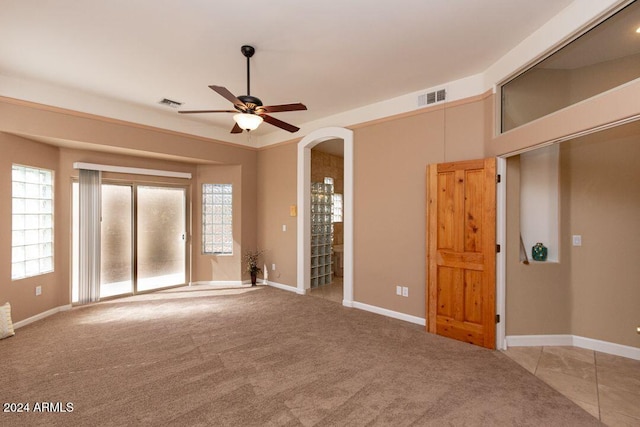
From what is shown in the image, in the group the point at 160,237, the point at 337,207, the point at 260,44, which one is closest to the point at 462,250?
the point at 260,44

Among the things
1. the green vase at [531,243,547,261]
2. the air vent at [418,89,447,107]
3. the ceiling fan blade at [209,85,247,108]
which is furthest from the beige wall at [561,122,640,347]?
the ceiling fan blade at [209,85,247,108]

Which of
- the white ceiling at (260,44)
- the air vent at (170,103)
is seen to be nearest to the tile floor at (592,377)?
the white ceiling at (260,44)

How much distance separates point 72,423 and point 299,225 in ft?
12.9

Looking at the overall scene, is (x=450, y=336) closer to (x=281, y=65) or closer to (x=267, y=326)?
(x=267, y=326)

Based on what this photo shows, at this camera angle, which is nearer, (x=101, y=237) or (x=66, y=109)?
(x=66, y=109)

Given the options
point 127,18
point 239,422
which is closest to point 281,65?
point 127,18

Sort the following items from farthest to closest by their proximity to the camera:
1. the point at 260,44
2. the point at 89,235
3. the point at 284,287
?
the point at 284,287 < the point at 89,235 < the point at 260,44

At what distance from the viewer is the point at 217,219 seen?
20.3ft

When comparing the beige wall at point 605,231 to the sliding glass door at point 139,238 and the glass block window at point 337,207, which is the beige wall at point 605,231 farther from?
the sliding glass door at point 139,238

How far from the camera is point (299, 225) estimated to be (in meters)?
5.57

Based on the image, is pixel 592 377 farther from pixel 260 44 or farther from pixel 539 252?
pixel 260 44

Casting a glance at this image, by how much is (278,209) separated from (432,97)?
11.4ft

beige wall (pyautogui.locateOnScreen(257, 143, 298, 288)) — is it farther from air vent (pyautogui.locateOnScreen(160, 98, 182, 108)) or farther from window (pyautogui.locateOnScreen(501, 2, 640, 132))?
window (pyautogui.locateOnScreen(501, 2, 640, 132))

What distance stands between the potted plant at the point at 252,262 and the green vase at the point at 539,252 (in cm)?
470
